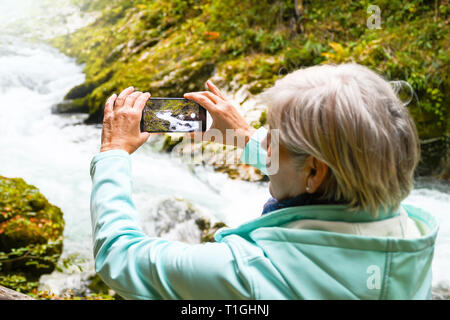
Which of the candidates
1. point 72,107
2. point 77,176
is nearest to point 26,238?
point 77,176

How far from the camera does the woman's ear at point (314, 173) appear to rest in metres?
0.75

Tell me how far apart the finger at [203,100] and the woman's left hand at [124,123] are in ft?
0.55

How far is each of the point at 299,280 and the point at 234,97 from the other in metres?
3.99

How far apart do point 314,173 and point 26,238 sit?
2340 millimetres

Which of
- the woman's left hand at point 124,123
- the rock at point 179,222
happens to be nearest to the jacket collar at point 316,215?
the woman's left hand at point 124,123

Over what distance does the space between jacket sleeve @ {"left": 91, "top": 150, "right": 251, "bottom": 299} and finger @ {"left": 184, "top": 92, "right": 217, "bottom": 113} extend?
1.16 feet

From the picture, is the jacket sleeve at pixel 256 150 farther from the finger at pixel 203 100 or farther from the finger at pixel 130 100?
the finger at pixel 130 100

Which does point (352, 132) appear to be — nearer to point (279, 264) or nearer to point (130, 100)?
point (279, 264)

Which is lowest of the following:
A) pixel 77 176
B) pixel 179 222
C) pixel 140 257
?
Result: pixel 179 222

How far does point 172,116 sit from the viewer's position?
3.73 feet

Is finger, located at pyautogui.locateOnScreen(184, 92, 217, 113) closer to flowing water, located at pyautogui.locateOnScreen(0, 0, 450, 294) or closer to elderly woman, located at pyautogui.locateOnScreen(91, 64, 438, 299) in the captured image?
elderly woman, located at pyautogui.locateOnScreen(91, 64, 438, 299)

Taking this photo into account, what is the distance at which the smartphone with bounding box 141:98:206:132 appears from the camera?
1.09 meters

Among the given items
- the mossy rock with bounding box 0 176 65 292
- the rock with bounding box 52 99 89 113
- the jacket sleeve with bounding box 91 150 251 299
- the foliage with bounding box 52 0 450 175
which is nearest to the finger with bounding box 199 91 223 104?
the jacket sleeve with bounding box 91 150 251 299

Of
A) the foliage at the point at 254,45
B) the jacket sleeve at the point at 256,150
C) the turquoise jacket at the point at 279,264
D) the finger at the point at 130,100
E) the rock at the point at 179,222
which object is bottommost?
the rock at the point at 179,222
